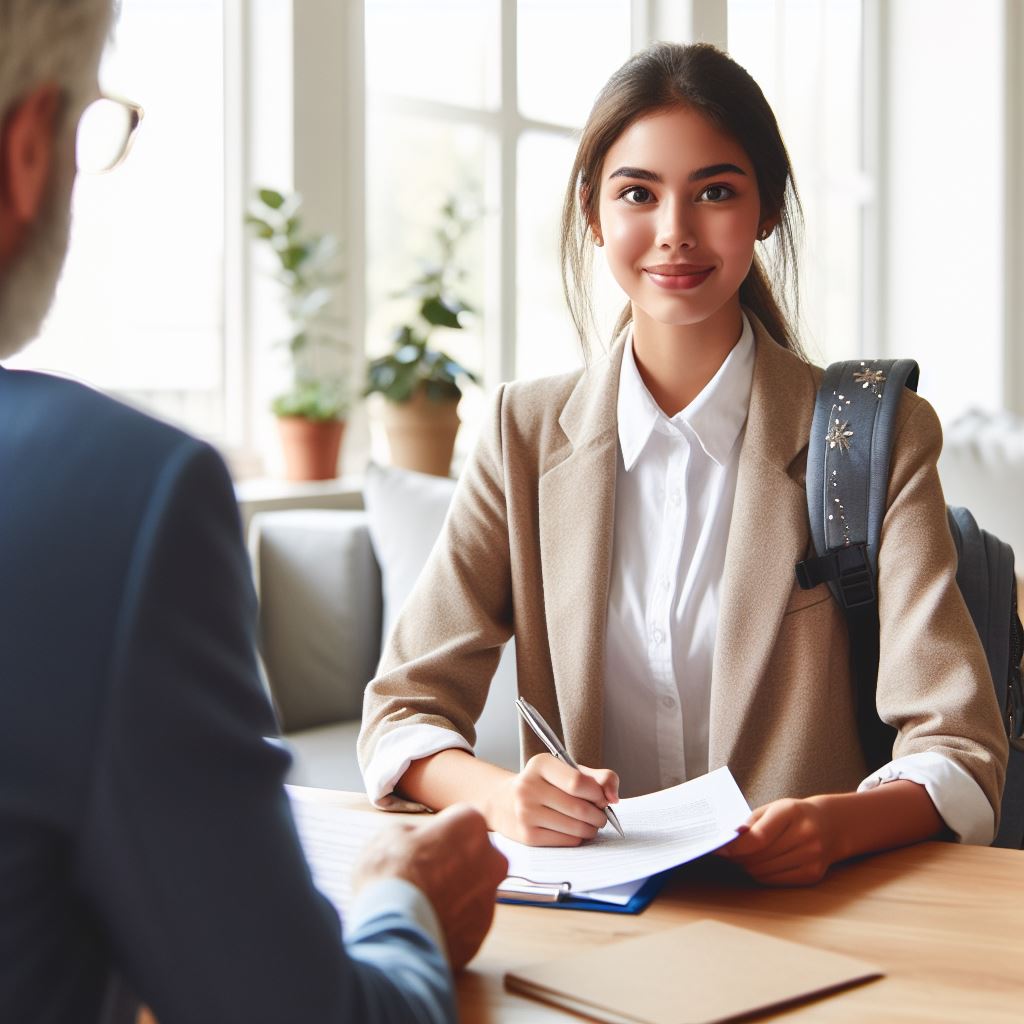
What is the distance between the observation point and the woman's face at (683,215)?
1.63 metres

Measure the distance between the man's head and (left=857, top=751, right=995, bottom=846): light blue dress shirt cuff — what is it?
3.11ft

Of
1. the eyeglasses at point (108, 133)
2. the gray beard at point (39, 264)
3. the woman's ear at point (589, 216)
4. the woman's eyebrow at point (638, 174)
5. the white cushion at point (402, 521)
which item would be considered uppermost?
the woman's eyebrow at point (638, 174)

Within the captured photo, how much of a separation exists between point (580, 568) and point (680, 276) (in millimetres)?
359

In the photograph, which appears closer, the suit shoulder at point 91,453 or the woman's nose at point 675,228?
the suit shoulder at point 91,453

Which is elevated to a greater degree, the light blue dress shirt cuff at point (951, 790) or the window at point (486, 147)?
the window at point (486, 147)

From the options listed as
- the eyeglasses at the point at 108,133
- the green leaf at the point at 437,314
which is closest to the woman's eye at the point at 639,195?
the eyeglasses at the point at 108,133

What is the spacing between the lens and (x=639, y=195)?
1673mm

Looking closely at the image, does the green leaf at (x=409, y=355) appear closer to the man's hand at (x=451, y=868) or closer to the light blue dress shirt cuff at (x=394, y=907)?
the man's hand at (x=451, y=868)

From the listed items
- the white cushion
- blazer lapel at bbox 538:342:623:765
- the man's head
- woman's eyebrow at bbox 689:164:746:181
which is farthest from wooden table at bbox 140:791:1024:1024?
the white cushion

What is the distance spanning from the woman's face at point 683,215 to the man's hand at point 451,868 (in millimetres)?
843

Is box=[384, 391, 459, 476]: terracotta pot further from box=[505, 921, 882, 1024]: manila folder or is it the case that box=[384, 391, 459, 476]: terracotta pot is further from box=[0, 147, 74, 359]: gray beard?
box=[0, 147, 74, 359]: gray beard

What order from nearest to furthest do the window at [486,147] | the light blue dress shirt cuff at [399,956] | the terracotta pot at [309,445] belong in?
the light blue dress shirt cuff at [399,956]
the terracotta pot at [309,445]
the window at [486,147]

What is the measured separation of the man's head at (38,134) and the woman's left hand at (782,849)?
0.73 metres

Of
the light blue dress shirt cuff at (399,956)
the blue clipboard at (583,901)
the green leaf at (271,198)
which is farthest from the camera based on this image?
the green leaf at (271,198)
